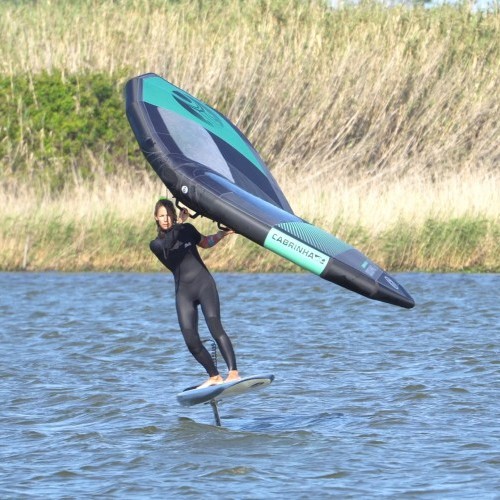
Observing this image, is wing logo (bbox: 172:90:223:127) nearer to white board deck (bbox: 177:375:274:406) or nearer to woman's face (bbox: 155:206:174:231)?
woman's face (bbox: 155:206:174:231)

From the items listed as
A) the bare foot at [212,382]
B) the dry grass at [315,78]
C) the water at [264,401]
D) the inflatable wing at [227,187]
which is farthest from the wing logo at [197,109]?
the dry grass at [315,78]

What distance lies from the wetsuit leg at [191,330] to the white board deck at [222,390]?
0.31m

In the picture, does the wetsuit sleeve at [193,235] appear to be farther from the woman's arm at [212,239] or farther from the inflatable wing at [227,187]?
the inflatable wing at [227,187]

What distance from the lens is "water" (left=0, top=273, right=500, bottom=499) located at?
29.8ft

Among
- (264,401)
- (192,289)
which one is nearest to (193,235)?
(192,289)

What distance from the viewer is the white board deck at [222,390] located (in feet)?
32.3

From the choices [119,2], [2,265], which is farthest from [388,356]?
[119,2]

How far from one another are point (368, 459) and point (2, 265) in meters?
13.0

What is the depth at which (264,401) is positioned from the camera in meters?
12.0

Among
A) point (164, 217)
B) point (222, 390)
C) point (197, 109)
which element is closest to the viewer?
point (222, 390)

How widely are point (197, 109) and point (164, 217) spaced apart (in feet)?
9.75

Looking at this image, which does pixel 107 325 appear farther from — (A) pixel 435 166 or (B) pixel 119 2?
(B) pixel 119 2

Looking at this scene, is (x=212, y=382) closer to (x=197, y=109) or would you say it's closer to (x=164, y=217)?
(x=164, y=217)

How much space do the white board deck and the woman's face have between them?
1164mm
